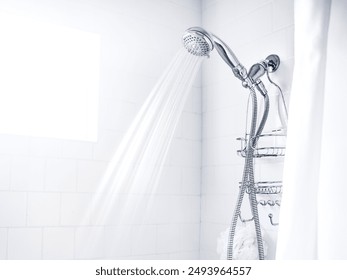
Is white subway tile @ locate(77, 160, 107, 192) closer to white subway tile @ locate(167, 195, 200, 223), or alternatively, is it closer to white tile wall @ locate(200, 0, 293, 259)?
Answer: white subway tile @ locate(167, 195, 200, 223)

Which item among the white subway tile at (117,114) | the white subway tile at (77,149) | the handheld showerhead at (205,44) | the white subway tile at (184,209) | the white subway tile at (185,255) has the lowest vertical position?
the white subway tile at (185,255)

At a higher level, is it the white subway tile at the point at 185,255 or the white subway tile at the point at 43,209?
the white subway tile at the point at 43,209

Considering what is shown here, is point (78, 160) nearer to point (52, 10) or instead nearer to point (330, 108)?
point (52, 10)

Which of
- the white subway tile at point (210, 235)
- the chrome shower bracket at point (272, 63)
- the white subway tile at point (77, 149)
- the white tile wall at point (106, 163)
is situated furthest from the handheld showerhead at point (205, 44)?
the white subway tile at point (210, 235)

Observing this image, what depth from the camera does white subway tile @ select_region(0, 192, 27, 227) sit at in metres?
1.20

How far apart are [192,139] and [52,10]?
26.0 inches

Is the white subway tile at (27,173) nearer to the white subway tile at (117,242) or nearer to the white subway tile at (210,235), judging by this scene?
the white subway tile at (117,242)

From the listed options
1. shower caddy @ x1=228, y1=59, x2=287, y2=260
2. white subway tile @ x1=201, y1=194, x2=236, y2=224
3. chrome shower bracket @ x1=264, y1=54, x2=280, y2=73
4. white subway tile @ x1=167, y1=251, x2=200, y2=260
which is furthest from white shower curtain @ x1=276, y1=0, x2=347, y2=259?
white subway tile @ x1=167, y1=251, x2=200, y2=260

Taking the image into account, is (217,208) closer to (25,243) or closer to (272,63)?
(272,63)

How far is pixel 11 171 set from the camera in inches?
47.8

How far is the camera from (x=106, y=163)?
1374 mm

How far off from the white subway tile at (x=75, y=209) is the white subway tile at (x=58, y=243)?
0.03 meters

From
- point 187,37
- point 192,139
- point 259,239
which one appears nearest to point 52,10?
point 187,37

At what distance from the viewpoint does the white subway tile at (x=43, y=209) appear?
1.24m
